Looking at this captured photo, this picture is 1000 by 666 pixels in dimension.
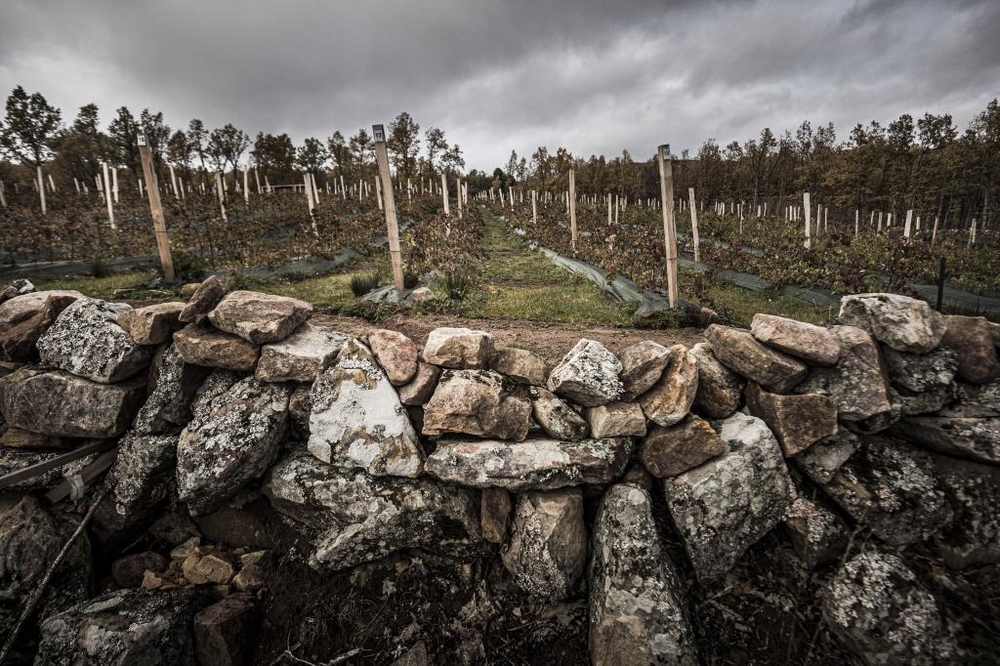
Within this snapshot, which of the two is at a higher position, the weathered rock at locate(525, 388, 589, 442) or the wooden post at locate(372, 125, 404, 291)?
the wooden post at locate(372, 125, 404, 291)

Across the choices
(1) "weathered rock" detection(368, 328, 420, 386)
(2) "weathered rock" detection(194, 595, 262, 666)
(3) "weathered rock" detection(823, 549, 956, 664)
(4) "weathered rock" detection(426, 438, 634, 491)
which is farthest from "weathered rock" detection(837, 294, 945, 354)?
(2) "weathered rock" detection(194, 595, 262, 666)

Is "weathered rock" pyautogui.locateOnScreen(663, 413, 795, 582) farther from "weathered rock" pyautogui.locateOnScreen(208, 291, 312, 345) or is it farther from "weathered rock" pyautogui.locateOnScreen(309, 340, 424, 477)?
"weathered rock" pyautogui.locateOnScreen(208, 291, 312, 345)

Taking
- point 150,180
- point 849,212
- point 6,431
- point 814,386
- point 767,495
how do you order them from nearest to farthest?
1. point 767,495
2. point 814,386
3. point 6,431
4. point 150,180
5. point 849,212

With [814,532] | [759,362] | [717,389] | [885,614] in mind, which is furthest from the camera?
[717,389]

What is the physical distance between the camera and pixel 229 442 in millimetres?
3529

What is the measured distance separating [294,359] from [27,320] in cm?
331

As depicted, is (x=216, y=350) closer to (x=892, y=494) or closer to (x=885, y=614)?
(x=885, y=614)

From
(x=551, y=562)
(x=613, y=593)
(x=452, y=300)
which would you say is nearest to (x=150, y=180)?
(x=452, y=300)

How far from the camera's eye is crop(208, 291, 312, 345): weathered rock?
373cm

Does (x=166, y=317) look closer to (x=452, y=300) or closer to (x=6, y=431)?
(x=6, y=431)

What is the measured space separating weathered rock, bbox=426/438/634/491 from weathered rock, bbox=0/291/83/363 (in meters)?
4.64

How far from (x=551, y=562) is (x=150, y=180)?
1020 centimetres

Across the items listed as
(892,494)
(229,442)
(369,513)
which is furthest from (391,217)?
(892,494)

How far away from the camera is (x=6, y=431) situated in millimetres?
3902
